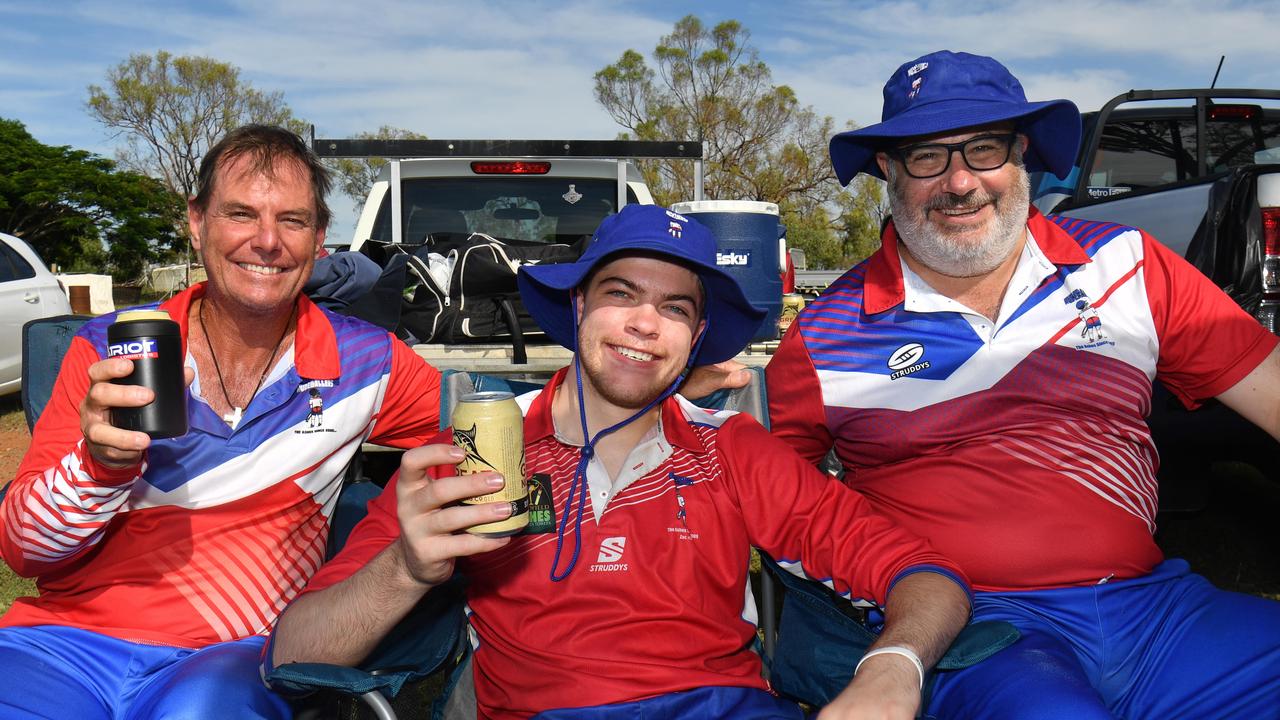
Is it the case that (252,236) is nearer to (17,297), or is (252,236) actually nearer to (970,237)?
(970,237)

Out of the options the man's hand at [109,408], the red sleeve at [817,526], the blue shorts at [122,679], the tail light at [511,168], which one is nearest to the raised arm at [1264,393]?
the red sleeve at [817,526]

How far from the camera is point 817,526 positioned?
2137 mm

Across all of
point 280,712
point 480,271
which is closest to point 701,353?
point 280,712

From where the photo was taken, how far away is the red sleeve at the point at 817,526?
2018 millimetres

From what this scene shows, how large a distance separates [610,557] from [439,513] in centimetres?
63

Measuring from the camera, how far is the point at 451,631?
2.15 metres

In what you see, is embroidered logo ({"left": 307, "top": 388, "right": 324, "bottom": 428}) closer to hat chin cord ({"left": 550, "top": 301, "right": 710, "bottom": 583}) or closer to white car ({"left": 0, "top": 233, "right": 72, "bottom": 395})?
hat chin cord ({"left": 550, "top": 301, "right": 710, "bottom": 583})

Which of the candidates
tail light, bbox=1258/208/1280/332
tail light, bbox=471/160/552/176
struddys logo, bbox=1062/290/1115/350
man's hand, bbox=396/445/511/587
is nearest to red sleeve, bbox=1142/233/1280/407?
struddys logo, bbox=1062/290/1115/350

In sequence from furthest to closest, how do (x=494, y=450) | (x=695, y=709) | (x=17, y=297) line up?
(x=17, y=297)
(x=695, y=709)
(x=494, y=450)

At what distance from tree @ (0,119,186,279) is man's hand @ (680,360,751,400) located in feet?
137

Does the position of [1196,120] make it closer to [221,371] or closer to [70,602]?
[221,371]

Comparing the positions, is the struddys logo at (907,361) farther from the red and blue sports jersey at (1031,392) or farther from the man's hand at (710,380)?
the man's hand at (710,380)

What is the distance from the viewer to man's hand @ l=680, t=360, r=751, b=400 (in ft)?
8.82

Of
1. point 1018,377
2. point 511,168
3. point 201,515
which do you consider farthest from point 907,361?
point 511,168
